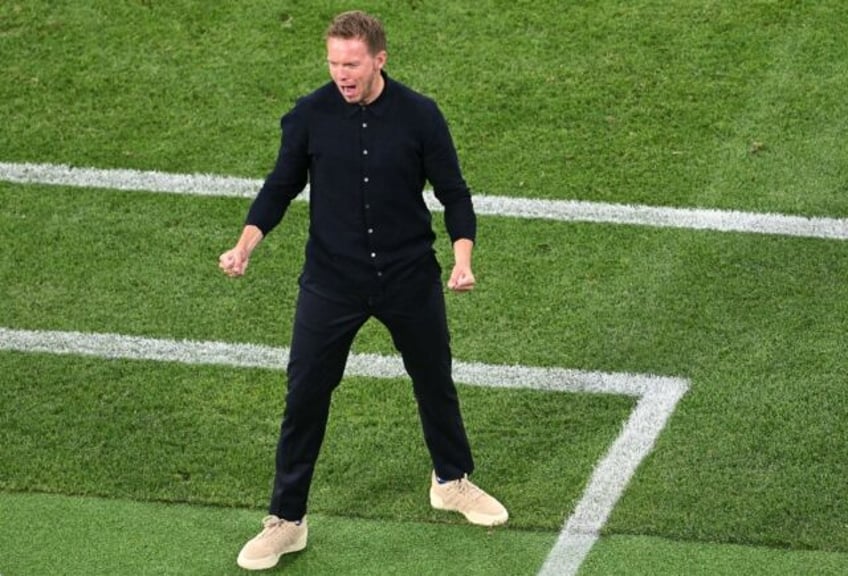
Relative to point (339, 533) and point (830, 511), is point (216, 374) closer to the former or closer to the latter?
point (339, 533)

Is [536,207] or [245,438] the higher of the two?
[536,207]

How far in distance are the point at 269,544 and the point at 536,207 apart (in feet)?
9.75

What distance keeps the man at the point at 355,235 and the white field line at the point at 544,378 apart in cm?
70

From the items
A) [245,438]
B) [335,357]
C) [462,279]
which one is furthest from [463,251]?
[245,438]

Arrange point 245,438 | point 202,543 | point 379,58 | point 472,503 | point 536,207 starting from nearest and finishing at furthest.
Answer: point 379,58 < point 202,543 < point 472,503 < point 245,438 < point 536,207

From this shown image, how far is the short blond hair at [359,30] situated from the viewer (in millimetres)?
7027

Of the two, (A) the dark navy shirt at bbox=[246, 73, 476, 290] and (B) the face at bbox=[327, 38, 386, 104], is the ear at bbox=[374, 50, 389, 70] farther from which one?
(A) the dark navy shirt at bbox=[246, 73, 476, 290]

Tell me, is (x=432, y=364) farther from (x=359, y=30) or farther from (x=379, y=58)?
(x=359, y=30)

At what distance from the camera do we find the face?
7.02m

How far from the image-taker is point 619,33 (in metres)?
11.3

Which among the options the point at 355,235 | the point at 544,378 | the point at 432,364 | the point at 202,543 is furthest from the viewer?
the point at 544,378

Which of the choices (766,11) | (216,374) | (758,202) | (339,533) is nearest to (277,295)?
(216,374)

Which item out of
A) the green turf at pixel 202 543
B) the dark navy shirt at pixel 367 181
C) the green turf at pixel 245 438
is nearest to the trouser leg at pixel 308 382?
the dark navy shirt at pixel 367 181

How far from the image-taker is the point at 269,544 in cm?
772
